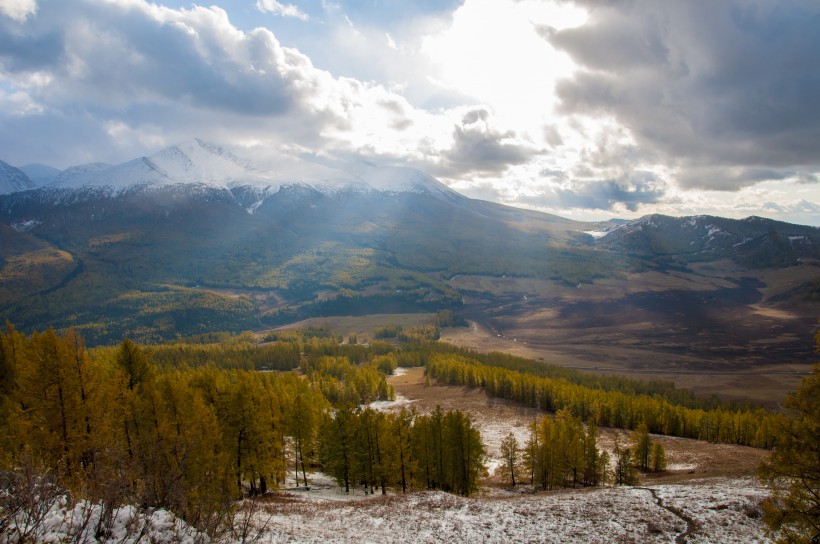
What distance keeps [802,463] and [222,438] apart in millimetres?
38073

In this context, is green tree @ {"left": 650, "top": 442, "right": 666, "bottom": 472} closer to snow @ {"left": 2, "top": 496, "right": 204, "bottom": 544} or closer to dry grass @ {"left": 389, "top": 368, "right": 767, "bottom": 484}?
dry grass @ {"left": 389, "top": 368, "right": 767, "bottom": 484}

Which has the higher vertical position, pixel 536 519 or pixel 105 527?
pixel 105 527

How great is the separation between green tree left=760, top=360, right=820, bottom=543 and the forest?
53.8 ft

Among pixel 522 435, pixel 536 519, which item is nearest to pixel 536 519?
pixel 536 519

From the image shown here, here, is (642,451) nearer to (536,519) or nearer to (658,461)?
(658,461)

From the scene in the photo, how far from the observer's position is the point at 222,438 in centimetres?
3647

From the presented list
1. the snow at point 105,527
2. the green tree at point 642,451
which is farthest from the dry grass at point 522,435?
the snow at point 105,527

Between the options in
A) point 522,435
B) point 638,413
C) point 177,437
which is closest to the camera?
point 177,437

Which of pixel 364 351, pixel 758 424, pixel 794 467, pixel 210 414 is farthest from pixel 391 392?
pixel 794 467

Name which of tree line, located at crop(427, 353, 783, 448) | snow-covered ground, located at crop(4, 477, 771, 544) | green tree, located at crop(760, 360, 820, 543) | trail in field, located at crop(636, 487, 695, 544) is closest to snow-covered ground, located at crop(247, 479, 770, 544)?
snow-covered ground, located at crop(4, 477, 771, 544)

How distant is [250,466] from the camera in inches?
1512

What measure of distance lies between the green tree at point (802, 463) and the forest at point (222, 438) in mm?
16393

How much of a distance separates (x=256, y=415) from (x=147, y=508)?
2360cm

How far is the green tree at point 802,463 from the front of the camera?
734 inches
